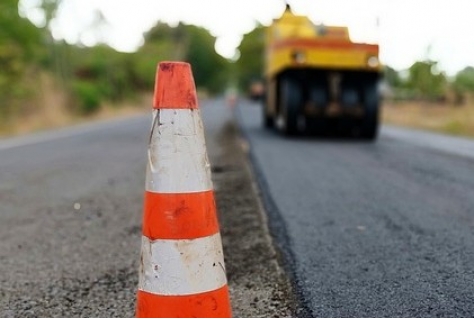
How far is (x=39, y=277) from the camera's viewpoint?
2957 mm

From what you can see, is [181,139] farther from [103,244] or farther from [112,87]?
[112,87]

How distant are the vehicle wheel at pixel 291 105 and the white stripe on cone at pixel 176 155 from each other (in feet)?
29.5

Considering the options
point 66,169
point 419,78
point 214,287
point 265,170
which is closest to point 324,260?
point 214,287

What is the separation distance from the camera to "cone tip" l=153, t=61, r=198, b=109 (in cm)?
205

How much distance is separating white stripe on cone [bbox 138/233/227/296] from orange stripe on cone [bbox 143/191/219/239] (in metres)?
0.03

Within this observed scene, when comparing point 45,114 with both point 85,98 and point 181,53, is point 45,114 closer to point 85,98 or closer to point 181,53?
point 85,98

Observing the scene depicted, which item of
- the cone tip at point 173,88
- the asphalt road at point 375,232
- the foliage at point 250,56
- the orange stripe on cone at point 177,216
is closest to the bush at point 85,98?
the asphalt road at point 375,232

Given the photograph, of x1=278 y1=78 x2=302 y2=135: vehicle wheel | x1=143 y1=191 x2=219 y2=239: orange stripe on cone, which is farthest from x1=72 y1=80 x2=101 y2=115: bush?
x1=143 y1=191 x2=219 y2=239: orange stripe on cone

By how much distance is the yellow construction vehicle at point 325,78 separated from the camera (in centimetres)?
1044

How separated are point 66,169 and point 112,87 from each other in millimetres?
30005

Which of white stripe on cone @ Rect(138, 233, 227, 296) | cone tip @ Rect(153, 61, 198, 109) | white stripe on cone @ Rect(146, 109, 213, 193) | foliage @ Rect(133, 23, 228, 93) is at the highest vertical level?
foliage @ Rect(133, 23, 228, 93)

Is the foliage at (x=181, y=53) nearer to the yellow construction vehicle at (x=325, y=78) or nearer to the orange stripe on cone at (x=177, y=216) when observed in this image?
the yellow construction vehicle at (x=325, y=78)

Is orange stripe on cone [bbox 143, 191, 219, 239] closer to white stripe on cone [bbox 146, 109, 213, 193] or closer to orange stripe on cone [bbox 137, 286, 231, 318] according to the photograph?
white stripe on cone [bbox 146, 109, 213, 193]

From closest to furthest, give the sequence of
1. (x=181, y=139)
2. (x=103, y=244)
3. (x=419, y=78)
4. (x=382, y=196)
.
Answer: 1. (x=181, y=139)
2. (x=103, y=244)
3. (x=382, y=196)
4. (x=419, y=78)
